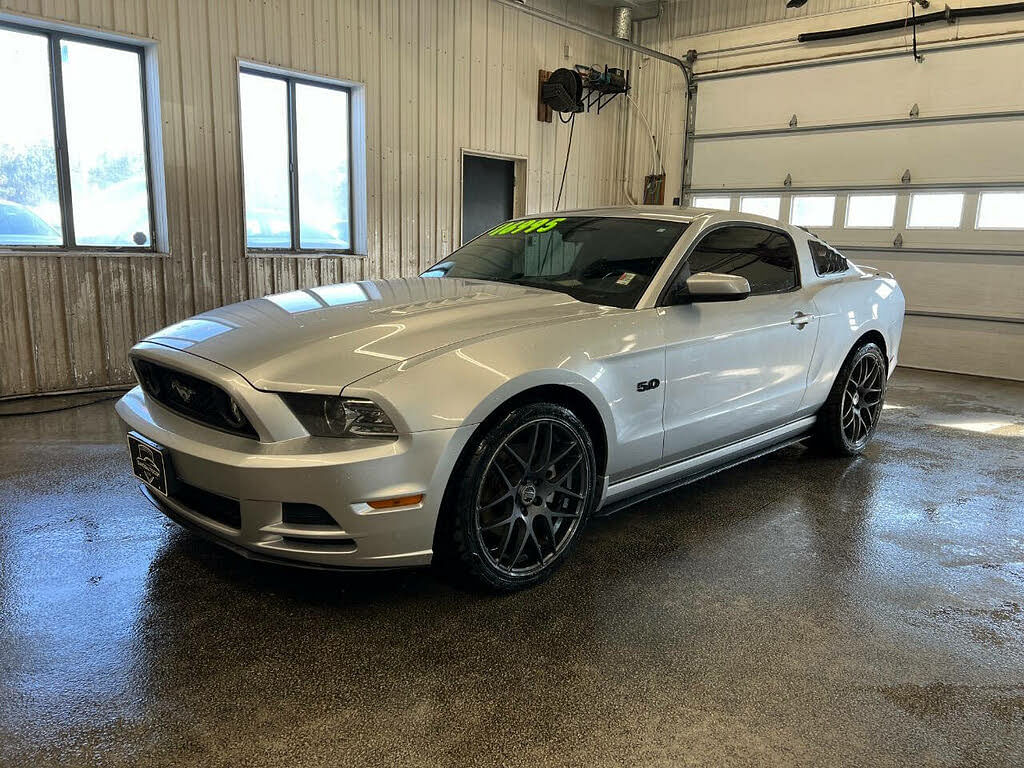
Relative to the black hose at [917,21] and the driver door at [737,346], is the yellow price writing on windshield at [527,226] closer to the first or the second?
the driver door at [737,346]

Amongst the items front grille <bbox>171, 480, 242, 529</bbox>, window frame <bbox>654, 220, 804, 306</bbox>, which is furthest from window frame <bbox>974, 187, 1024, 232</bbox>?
front grille <bbox>171, 480, 242, 529</bbox>

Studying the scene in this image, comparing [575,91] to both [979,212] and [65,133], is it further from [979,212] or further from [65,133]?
[65,133]

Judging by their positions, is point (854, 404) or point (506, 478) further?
point (854, 404)

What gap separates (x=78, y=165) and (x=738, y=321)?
5.34m

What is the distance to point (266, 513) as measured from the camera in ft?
6.87

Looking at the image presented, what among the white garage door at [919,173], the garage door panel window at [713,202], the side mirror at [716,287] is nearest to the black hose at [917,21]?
the white garage door at [919,173]

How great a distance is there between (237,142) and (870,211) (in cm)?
709

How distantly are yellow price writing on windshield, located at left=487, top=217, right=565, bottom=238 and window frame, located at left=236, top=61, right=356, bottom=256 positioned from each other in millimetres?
3698

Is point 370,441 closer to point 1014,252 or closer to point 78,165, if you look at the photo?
point 78,165

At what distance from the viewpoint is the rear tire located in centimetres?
402

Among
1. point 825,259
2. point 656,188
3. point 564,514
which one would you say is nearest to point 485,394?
point 564,514

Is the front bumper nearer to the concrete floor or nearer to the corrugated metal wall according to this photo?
the concrete floor

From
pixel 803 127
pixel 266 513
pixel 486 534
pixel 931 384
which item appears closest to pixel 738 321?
pixel 486 534

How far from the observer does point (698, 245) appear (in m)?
3.12
